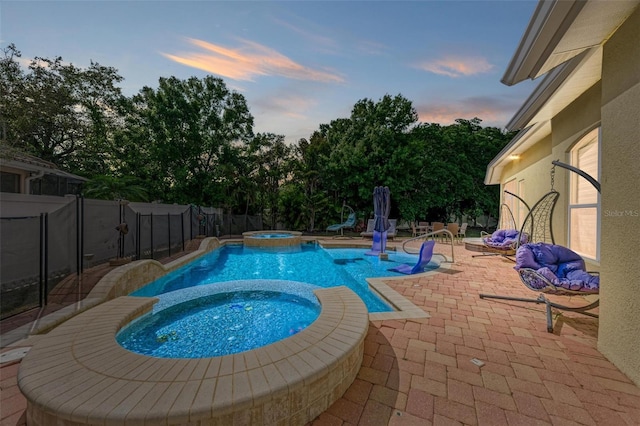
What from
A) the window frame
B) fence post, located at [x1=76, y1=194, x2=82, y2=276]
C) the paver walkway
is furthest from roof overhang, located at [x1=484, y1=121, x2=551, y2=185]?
fence post, located at [x1=76, y1=194, x2=82, y2=276]

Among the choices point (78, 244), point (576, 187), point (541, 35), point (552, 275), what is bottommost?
point (552, 275)

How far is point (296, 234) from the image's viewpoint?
13820 mm

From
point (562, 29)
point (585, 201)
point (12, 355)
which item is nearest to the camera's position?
point (562, 29)

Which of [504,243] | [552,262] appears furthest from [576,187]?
[504,243]

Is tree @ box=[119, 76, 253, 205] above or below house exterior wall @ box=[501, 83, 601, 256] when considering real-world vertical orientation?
above

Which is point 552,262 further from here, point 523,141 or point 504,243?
point 523,141

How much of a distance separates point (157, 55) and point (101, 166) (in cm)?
1384

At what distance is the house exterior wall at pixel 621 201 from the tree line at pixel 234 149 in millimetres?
13547

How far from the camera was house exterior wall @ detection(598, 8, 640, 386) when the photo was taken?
2.12m

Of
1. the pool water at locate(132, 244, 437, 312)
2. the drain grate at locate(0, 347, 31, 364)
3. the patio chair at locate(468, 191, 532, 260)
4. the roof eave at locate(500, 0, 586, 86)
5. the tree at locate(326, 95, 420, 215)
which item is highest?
the tree at locate(326, 95, 420, 215)

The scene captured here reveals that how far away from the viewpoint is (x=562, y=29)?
6.93 ft

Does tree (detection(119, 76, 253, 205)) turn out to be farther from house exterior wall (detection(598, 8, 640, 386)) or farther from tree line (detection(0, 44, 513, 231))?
house exterior wall (detection(598, 8, 640, 386))

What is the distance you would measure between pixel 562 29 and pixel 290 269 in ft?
22.9

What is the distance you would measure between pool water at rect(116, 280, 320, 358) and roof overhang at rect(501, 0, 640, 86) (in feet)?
12.9
